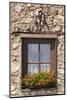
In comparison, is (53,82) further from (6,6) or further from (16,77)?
(6,6)

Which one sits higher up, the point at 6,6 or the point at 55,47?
the point at 6,6

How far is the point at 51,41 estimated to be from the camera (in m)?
3.41

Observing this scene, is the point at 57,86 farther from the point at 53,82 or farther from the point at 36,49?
the point at 36,49

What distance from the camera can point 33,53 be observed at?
3371 millimetres

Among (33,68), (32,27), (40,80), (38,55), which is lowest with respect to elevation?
(40,80)

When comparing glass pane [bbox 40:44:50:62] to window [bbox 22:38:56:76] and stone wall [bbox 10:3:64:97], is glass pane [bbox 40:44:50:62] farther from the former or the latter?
stone wall [bbox 10:3:64:97]

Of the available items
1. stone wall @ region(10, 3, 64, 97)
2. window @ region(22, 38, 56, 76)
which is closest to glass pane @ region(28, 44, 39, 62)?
window @ region(22, 38, 56, 76)

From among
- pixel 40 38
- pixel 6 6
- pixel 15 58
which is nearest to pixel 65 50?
pixel 40 38

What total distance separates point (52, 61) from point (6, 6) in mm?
798

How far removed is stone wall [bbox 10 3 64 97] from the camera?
3.25 metres

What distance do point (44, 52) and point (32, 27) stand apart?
322 millimetres

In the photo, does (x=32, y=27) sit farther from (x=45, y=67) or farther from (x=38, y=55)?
(x=45, y=67)

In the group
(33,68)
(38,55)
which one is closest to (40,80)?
(33,68)

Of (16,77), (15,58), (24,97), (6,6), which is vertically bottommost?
(24,97)
